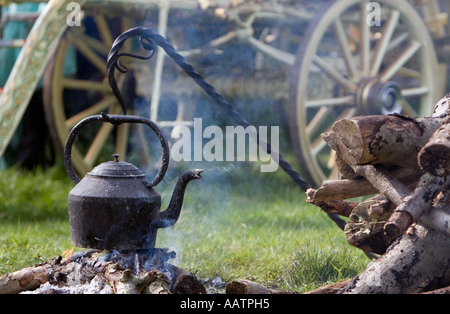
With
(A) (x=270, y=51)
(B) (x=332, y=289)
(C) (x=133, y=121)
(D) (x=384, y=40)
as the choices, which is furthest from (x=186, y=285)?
(D) (x=384, y=40)

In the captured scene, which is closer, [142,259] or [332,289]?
[332,289]

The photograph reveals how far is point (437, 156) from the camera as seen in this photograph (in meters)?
1.71

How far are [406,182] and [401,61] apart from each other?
9.36ft

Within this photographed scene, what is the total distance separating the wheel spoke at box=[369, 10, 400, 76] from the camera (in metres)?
4.55

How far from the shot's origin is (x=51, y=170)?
16.5 ft

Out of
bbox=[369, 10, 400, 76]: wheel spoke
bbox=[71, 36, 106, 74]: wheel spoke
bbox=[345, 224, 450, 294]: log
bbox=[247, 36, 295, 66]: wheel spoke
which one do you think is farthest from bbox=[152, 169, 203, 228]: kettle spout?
bbox=[71, 36, 106, 74]: wheel spoke

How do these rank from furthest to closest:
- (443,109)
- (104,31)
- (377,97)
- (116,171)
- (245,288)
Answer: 1. (104,31)
2. (377,97)
3. (116,171)
4. (443,109)
5. (245,288)

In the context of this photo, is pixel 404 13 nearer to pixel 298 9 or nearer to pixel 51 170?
pixel 298 9

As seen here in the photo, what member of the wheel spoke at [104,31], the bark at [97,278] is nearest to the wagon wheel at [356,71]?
the wheel spoke at [104,31]

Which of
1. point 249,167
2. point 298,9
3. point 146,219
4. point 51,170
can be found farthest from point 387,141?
point 51,170

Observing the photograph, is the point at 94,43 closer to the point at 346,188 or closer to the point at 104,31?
the point at 104,31

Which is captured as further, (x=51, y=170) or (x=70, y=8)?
(x=51, y=170)

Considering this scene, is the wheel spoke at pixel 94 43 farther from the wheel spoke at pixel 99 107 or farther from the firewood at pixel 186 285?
the firewood at pixel 186 285

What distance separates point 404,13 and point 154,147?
2.28 metres
